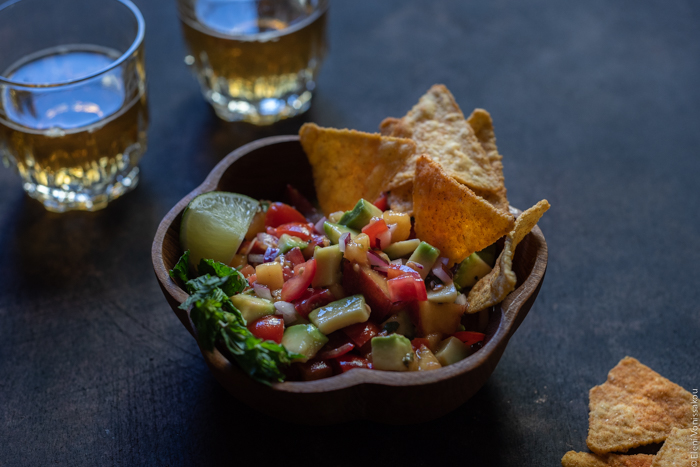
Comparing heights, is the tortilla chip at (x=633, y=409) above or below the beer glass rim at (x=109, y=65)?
below

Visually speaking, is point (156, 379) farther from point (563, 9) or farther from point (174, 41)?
point (563, 9)

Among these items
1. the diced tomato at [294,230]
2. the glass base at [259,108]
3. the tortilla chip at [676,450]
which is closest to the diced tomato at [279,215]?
the diced tomato at [294,230]

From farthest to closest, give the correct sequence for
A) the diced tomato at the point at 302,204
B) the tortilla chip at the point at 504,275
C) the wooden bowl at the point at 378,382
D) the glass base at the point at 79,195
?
the glass base at the point at 79,195 < the diced tomato at the point at 302,204 < the tortilla chip at the point at 504,275 < the wooden bowl at the point at 378,382

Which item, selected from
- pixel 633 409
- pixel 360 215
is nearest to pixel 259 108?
pixel 360 215

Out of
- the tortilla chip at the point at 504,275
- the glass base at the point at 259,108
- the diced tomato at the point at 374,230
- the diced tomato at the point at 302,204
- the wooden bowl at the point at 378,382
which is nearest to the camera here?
the wooden bowl at the point at 378,382

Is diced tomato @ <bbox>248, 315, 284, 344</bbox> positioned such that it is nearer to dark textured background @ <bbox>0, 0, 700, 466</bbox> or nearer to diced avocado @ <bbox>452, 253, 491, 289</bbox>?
dark textured background @ <bbox>0, 0, 700, 466</bbox>

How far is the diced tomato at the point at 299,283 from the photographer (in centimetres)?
173

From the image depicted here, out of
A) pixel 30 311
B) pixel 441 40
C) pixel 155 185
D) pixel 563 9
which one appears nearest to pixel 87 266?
pixel 30 311

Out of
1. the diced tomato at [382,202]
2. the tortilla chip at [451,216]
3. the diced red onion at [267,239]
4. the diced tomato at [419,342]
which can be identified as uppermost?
the tortilla chip at [451,216]

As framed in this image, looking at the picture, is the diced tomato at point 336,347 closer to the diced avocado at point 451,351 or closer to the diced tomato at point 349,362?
the diced tomato at point 349,362

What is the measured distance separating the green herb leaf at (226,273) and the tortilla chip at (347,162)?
530 mm

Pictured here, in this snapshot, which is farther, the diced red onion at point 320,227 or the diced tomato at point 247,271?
the diced red onion at point 320,227

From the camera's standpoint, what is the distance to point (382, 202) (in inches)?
82.0

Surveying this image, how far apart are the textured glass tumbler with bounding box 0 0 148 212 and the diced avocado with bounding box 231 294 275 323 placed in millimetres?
1020
